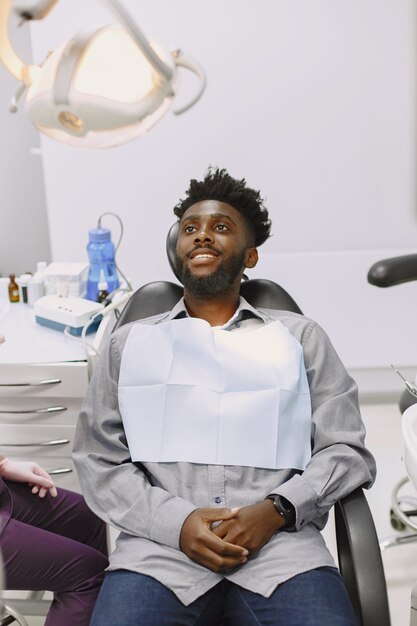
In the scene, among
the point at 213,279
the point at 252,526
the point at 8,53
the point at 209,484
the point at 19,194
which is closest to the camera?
the point at 8,53

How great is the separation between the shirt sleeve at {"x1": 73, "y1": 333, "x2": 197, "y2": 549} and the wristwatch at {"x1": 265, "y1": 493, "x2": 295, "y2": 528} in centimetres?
17

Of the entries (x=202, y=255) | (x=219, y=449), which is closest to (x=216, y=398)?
(x=219, y=449)

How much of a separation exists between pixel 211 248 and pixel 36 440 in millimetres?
714

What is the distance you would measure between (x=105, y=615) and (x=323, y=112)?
2.30 meters

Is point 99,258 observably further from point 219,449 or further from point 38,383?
point 219,449

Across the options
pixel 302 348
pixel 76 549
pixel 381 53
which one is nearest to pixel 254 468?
pixel 302 348

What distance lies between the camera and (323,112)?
303 centimetres

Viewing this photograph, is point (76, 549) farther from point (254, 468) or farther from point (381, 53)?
point (381, 53)

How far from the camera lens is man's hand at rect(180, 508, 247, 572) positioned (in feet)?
4.59

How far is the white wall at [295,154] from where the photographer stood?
2.91m

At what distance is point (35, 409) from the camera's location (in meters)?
1.92

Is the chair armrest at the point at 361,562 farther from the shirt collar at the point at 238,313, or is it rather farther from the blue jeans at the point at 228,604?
the shirt collar at the point at 238,313

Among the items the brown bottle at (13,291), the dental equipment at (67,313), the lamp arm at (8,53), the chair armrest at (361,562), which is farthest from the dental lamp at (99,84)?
the brown bottle at (13,291)

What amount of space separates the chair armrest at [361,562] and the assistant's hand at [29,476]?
2.16ft
